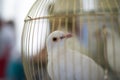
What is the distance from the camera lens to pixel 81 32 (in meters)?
0.56

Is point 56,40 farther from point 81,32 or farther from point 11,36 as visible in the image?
point 11,36

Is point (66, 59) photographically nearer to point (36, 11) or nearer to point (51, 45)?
point (51, 45)

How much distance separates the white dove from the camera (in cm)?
54

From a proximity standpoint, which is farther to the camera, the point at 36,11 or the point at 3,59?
the point at 3,59

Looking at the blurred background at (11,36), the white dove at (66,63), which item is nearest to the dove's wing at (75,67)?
the white dove at (66,63)

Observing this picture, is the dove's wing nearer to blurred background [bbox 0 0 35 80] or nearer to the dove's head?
the dove's head

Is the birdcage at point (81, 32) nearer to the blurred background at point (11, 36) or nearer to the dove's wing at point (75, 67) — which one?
the dove's wing at point (75, 67)

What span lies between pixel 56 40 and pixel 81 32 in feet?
0.18

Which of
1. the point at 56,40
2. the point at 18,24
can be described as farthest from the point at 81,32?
the point at 18,24

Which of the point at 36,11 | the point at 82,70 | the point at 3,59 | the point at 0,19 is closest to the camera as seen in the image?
the point at 82,70

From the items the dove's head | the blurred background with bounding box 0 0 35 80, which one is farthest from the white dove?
the blurred background with bounding box 0 0 35 80

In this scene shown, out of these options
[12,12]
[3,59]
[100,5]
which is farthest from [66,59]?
[12,12]

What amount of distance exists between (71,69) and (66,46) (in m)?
0.05

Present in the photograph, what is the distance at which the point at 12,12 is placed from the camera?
1.51 meters
